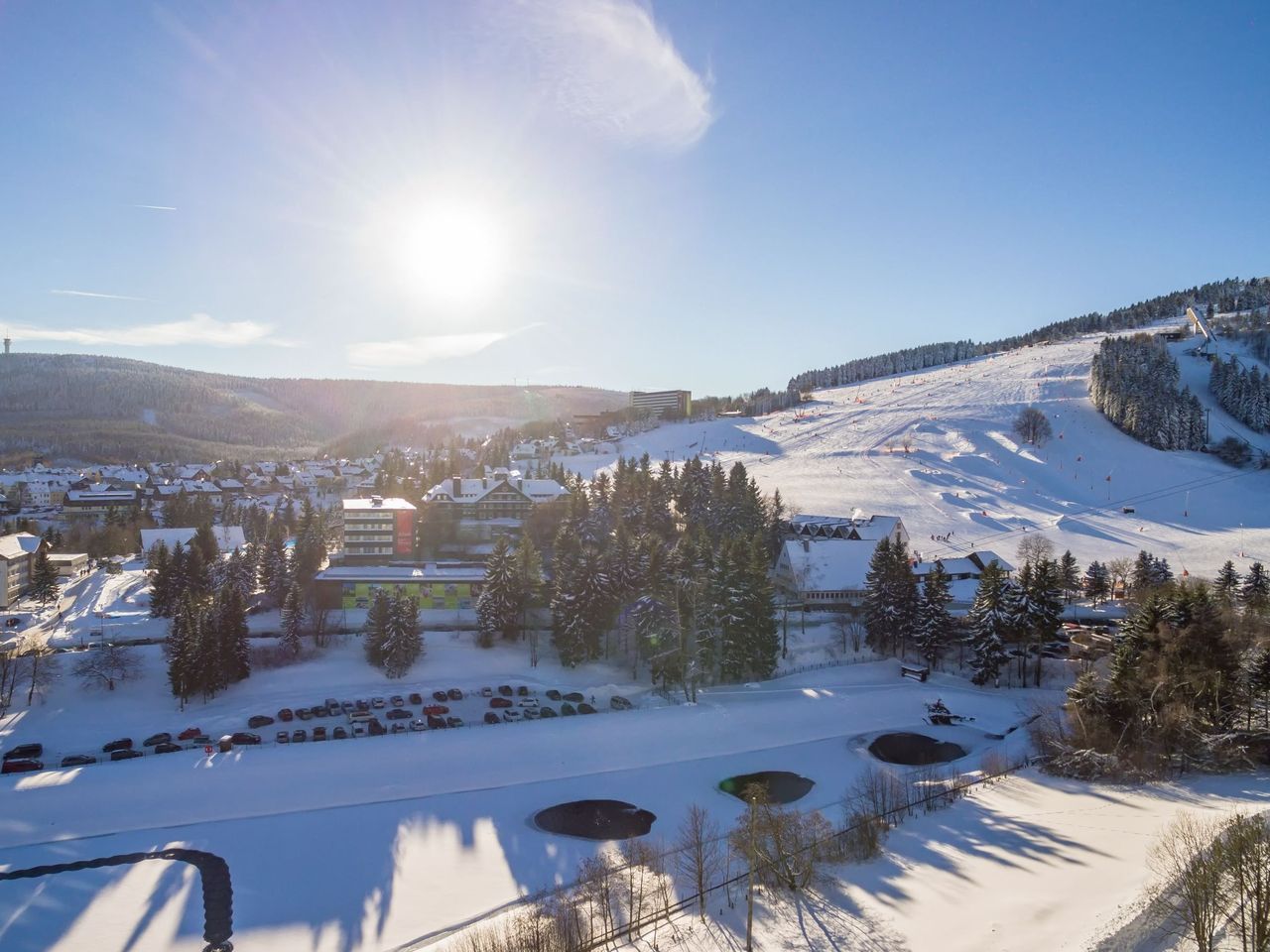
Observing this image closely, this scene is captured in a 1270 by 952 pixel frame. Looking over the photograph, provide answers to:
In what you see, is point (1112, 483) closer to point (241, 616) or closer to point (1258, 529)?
point (1258, 529)

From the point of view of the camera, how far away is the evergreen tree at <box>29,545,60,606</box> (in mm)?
46344

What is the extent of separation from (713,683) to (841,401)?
10991cm

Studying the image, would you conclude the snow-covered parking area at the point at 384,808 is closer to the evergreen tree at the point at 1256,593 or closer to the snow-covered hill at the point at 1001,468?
the evergreen tree at the point at 1256,593

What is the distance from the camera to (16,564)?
5009cm

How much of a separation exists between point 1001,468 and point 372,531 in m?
72.2

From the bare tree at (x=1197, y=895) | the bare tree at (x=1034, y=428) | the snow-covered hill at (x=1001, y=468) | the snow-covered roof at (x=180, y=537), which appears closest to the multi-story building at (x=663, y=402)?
the snow-covered hill at (x=1001, y=468)

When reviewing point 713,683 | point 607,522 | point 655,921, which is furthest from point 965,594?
point 655,921

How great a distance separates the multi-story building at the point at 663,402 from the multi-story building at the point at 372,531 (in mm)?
111330

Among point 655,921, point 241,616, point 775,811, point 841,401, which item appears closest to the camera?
point 655,921

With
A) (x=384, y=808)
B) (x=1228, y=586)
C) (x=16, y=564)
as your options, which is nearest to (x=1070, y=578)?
A: (x=1228, y=586)

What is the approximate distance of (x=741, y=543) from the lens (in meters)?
44.8

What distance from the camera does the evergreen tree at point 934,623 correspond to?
38.7 metres

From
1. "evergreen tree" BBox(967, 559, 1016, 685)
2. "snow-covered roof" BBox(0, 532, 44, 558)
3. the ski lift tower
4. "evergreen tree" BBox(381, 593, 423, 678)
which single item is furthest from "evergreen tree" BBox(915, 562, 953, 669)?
the ski lift tower

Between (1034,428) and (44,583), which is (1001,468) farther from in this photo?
(44,583)
